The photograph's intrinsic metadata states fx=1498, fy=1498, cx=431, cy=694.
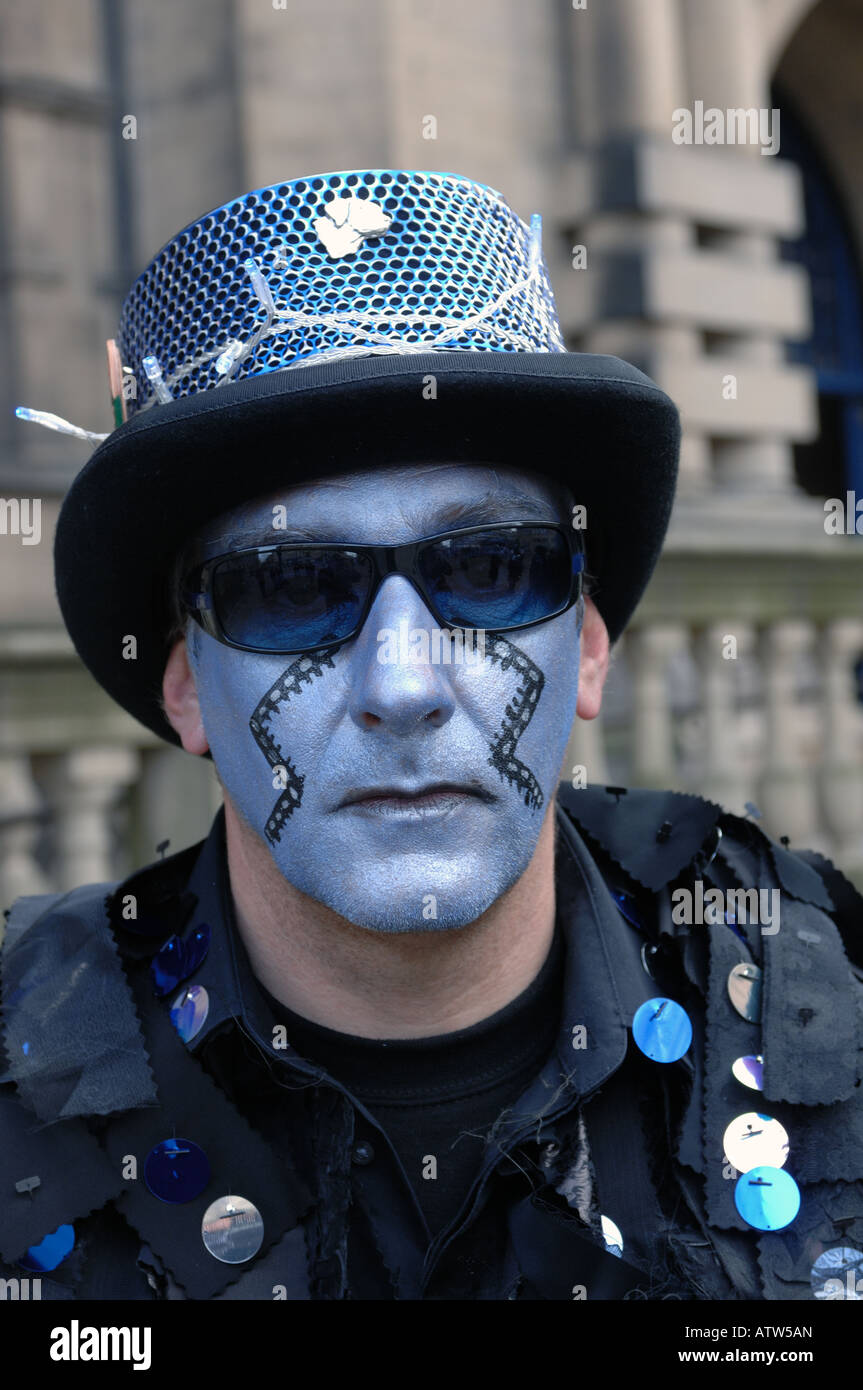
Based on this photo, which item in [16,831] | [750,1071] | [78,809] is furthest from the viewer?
[78,809]

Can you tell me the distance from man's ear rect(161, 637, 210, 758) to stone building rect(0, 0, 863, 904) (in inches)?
73.9

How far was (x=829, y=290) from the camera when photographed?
913 cm

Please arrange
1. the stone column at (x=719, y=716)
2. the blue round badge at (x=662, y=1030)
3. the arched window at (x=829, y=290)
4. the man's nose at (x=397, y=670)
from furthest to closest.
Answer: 1. the arched window at (x=829, y=290)
2. the stone column at (x=719, y=716)
3. the blue round badge at (x=662, y=1030)
4. the man's nose at (x=397, y=670)

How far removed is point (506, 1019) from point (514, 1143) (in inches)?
8.0

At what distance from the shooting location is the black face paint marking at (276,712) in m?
2.11

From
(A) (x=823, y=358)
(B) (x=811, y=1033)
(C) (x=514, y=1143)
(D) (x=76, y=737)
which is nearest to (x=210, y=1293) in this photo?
(C) (x=514, y=1143)

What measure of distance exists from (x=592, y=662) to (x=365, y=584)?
0.59m

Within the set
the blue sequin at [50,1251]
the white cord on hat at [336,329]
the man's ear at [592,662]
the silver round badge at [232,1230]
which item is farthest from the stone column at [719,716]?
the blue sequin at [50,1251]

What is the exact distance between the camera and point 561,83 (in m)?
6.44

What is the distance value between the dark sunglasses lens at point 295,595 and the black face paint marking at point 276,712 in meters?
0.03

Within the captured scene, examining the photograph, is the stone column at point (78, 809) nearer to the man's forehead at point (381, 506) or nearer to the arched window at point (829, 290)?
A: the man's forehead at point (381, 506)

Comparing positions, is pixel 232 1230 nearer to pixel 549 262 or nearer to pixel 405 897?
pixel 405 897
